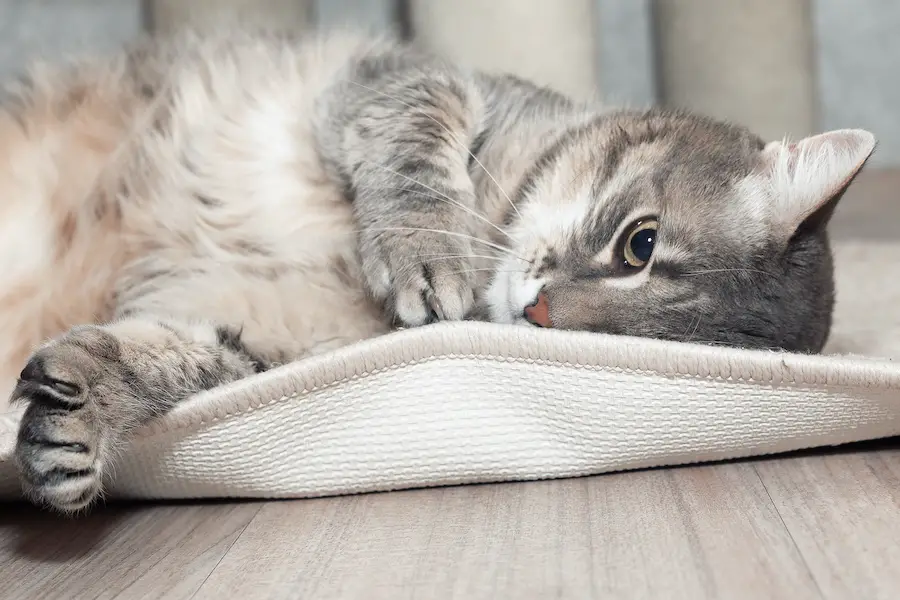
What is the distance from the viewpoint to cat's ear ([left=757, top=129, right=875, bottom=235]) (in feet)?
3.86

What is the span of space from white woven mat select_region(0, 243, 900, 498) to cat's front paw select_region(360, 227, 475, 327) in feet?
0.58

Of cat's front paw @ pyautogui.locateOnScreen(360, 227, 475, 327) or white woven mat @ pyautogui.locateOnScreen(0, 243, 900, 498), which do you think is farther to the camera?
cat's front paw @ pyautogui.locateOnScreen(360, 227, 475, 327)

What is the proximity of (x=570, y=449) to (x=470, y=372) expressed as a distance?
16cm

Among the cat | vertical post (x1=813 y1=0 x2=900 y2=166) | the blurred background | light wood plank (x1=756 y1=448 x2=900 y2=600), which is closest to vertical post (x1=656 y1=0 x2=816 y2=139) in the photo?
the blurred background

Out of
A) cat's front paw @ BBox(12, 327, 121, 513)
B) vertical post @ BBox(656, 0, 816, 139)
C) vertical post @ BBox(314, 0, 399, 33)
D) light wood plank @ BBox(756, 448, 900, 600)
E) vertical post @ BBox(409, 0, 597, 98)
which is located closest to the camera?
light wood plank @ BBox(756, 448, 900, 600)

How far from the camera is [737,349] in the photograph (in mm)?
1050

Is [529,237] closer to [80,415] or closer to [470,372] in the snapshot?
[470,372]

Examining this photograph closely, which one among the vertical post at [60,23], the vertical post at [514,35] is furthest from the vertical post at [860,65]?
the vertical post at [60,23]

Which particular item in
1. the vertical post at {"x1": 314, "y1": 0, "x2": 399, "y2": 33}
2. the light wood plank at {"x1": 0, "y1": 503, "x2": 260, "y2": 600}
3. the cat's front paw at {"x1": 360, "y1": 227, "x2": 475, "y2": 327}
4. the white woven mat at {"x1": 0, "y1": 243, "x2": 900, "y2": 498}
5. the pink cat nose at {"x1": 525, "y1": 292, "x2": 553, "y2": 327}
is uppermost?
the vertical post at {"x1": 314, "y1": 0, "x2": 399, "y2": 33}

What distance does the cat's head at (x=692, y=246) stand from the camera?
3.83 feet

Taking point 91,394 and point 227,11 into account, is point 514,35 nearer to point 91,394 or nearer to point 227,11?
point 227,11

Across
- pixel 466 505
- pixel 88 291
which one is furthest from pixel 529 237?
pixel 88 291

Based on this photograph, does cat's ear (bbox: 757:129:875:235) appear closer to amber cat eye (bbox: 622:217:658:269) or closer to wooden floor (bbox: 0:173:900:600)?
amber cat eye (bbox: 622:217:658:269)

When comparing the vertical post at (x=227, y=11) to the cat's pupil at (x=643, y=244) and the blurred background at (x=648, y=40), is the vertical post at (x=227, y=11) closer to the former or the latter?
the blurred background at (x=648, y=40)
